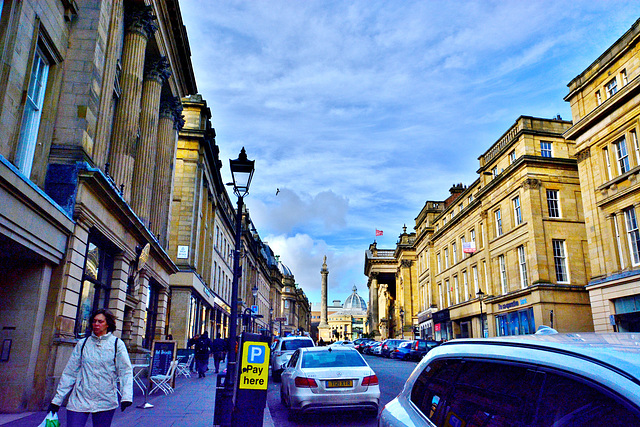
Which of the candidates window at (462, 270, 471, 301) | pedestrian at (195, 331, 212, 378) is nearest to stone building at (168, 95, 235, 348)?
pedestrian at (195, 331, 212, 378)

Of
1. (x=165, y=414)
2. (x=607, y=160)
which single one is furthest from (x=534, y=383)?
(x=607, y=160)

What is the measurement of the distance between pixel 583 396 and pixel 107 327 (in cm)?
529

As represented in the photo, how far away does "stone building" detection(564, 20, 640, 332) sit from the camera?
24875 millimetres

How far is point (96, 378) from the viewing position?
5629 millimetres

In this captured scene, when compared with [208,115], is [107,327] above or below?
below

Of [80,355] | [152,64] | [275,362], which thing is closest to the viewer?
[80,355]

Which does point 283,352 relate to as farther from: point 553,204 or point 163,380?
point 553,204

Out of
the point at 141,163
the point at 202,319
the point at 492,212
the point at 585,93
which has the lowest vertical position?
the point at 202,319

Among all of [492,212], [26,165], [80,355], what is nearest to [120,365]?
[80,355]

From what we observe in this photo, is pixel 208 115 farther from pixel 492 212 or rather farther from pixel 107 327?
pixel 107 327

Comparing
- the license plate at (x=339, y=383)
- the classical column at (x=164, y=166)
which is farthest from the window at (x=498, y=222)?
Result: the license plate at (x=339, y=383)

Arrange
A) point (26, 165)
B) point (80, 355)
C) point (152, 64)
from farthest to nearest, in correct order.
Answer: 1. point (152, 64)
2. point (26, 165)
3. point (80, 355)

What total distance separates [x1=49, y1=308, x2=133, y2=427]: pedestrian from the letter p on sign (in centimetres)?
238

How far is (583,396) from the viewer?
7.29 ft
